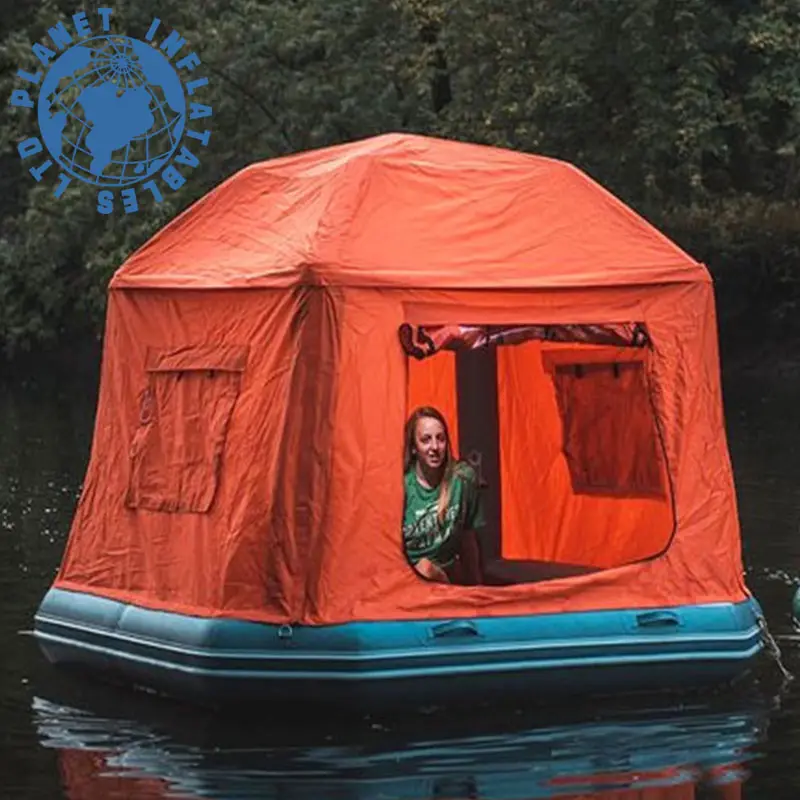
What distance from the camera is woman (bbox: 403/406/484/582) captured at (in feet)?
37.3

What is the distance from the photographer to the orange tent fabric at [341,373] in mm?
10570

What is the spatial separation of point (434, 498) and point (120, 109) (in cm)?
2383

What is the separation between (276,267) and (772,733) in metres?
3.25

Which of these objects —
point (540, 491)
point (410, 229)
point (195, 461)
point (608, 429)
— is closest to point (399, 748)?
point (195, 461)

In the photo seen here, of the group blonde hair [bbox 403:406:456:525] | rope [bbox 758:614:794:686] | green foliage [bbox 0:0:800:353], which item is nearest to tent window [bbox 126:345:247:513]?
blonde hair [bbox 403:406:456:525]

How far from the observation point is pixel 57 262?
39281 millimetres

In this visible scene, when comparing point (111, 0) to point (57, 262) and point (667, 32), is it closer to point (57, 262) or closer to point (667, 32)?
point (57, 262)

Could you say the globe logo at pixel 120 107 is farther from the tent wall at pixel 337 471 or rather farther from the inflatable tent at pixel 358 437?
the tent wall at pixel 337 471

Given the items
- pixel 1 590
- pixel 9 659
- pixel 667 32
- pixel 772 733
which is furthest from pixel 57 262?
pixel 772 733

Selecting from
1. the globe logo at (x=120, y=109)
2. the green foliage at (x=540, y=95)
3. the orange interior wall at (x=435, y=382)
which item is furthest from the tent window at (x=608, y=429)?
the globe logo at (x=120, y=109)

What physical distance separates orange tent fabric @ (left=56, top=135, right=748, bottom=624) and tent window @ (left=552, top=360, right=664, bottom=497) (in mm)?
182

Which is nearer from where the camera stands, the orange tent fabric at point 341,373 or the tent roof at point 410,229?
the orange tent fabric at point 341,373

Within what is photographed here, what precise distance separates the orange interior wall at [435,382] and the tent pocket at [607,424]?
0.65 m

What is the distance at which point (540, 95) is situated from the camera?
105ft
